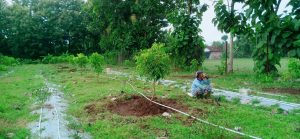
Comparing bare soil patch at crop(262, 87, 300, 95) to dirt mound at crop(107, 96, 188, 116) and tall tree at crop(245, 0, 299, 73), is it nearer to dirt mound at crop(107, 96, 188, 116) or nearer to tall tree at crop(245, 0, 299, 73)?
tall tree at crop(245, 0, 299, 73)

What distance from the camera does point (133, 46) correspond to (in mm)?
33500

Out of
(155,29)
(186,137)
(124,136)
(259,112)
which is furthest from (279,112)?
(155,29)

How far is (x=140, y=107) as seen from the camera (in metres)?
9.60

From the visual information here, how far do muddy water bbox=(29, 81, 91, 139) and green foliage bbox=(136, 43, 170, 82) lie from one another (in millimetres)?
2539

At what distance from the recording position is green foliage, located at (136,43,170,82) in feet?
33.6

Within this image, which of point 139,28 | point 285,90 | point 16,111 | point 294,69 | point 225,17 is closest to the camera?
point 16,111

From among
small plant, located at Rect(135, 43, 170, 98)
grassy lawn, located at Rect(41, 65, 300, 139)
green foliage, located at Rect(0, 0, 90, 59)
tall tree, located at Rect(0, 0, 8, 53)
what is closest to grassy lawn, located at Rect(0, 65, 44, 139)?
grassy lawn, located at Rect(41, 65, 300, 139)

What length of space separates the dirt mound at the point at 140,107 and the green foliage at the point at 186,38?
1331 centimetres

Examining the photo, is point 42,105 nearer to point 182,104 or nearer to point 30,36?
point 182,104

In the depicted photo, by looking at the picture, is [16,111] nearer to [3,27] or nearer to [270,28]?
[270,28]

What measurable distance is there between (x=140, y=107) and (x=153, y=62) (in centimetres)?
142

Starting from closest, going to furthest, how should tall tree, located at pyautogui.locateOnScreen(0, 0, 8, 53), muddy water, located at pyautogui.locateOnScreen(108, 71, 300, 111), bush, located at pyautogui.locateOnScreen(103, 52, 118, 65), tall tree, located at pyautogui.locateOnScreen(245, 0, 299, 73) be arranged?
muddy water, located at pyautogui.locateOnScreen(108, 71, 300, 111) < tall tree, located at pyautogui.locateOnScreen(245, 0, 299, 73) < bush, located at pyautogui.locateOnScreen(103, 52, 118, 65) < tall tree, located at pyautogui.locateOnScreen(0, 0, 8, 53)

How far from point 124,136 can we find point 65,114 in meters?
3.02

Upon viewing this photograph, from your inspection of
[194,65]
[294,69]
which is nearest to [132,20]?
[194,65]
